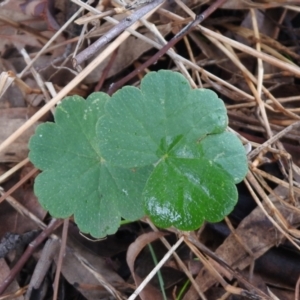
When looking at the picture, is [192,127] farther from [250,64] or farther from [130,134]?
[250,64]

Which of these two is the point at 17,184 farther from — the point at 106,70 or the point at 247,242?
the point at 247,242

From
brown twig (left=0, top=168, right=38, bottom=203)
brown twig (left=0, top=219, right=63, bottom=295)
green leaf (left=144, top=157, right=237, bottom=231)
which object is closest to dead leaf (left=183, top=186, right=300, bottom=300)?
green leaf (left=144, top=157, right=237, bottom=231)

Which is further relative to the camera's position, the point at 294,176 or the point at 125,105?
the point at 294,176

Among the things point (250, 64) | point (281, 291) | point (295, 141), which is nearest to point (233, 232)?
point (281, 291)

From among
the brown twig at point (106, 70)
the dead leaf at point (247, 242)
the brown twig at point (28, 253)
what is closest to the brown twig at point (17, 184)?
the brown twig at point (28, 253)

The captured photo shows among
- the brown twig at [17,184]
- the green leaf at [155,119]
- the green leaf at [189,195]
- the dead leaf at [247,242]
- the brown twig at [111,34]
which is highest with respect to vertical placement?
the brown twig at [111,34]

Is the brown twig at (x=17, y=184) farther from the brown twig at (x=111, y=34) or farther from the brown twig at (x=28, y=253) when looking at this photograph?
the brown twig at (x=111, y=34)
